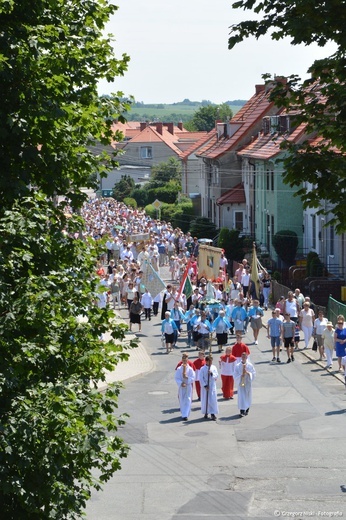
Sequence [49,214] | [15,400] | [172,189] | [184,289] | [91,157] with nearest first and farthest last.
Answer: [15,400] < [49,214] < [91,157] < [184,289] < [172,189]

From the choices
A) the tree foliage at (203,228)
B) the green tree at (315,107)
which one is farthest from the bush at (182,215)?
the green tree at (315,107)

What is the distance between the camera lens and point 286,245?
50938 millimetres

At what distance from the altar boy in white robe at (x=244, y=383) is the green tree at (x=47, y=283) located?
10023 millimetres

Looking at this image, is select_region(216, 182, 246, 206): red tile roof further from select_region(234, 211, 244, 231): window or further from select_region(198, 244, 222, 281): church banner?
select_region(198, 244, 222, 281): church banner

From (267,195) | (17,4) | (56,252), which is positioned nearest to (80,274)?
(56,252)

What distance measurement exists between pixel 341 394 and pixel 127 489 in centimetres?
835

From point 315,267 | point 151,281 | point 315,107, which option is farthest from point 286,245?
point 315,107

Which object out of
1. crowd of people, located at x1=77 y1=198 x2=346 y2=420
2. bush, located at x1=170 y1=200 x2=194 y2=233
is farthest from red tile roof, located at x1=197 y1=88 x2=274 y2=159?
crowd of people, located at x1=77 y1=198 x2=346 y2=420

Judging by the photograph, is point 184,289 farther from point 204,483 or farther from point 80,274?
point 80,274

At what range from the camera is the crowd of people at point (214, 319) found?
23609mm

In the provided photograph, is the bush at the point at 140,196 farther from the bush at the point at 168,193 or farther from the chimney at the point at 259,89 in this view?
the chimney at the point at 259,89

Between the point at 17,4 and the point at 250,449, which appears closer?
the point at 17,4

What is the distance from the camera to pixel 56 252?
1311 centimetres

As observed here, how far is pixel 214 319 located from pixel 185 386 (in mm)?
10171
